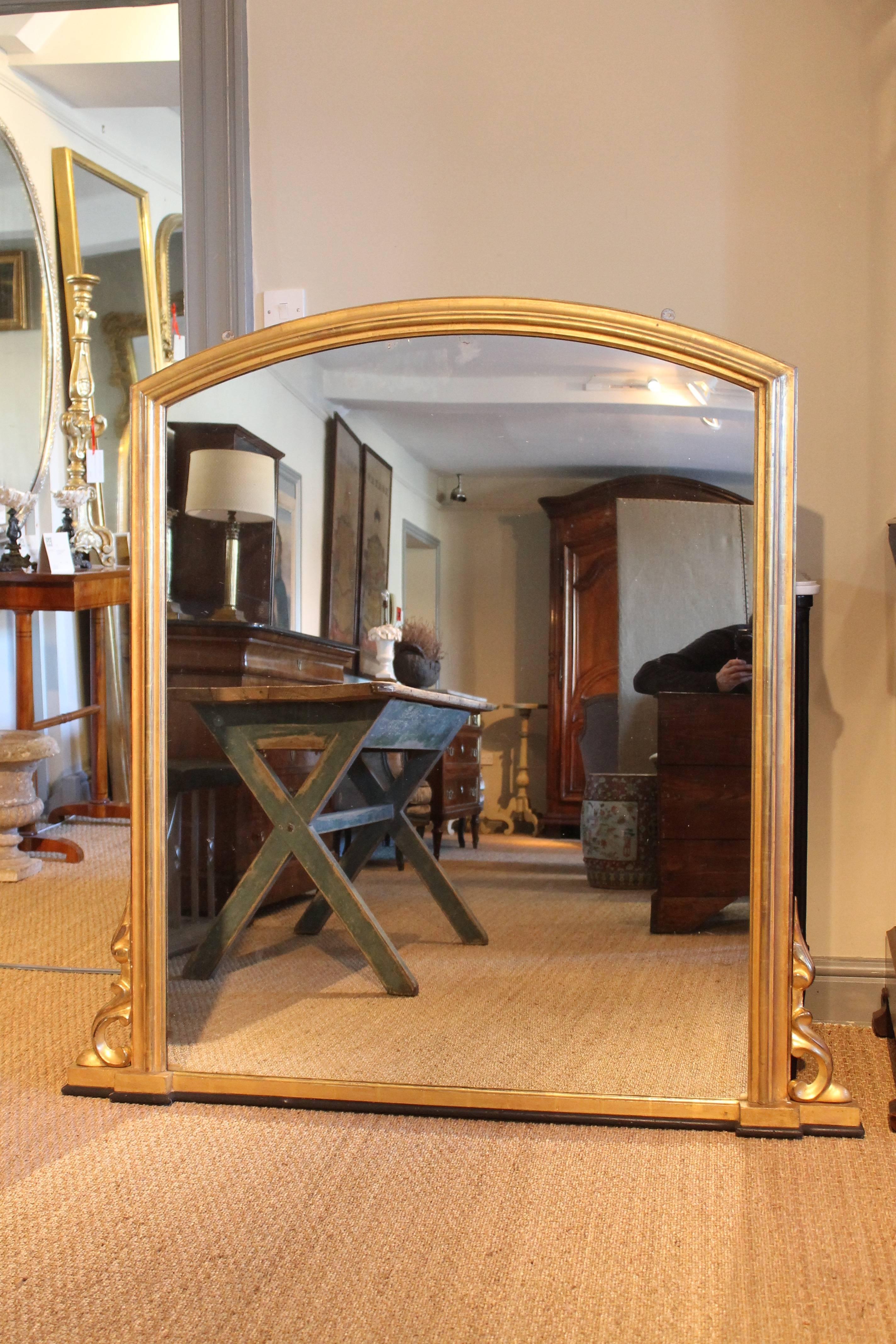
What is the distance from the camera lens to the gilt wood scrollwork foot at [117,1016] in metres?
1.72

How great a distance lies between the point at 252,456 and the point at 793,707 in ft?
3.25

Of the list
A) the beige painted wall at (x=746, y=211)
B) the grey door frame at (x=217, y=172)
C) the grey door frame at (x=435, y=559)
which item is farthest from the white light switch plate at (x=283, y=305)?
the grey door frame at (x=435, y=559)

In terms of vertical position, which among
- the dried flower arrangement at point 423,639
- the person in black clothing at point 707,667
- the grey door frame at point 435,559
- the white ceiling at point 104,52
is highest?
the white ceiling at point 104,52

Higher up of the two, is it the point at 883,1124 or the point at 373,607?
the point at 373,607

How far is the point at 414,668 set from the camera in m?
1.78

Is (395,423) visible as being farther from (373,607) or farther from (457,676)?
(457,676)

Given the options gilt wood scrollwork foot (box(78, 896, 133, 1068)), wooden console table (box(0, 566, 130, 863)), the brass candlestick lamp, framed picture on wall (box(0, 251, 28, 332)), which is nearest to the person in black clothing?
gilt wood scrollwork foot (box(78, 896, 133, 1068))

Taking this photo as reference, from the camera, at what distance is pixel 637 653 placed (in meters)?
1.75

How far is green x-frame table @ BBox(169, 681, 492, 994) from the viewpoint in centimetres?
177

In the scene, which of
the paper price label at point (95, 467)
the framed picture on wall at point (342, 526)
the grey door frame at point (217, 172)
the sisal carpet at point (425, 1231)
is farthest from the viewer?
the paper price label at point (95, 467)

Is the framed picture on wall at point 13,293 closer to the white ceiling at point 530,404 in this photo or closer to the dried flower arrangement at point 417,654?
the white ceiling at point 530,404

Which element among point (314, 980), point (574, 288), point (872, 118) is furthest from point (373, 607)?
point (872, 118)

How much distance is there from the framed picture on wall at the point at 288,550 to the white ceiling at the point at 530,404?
137 mm

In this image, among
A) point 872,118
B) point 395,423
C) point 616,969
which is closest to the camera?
point 616,969
